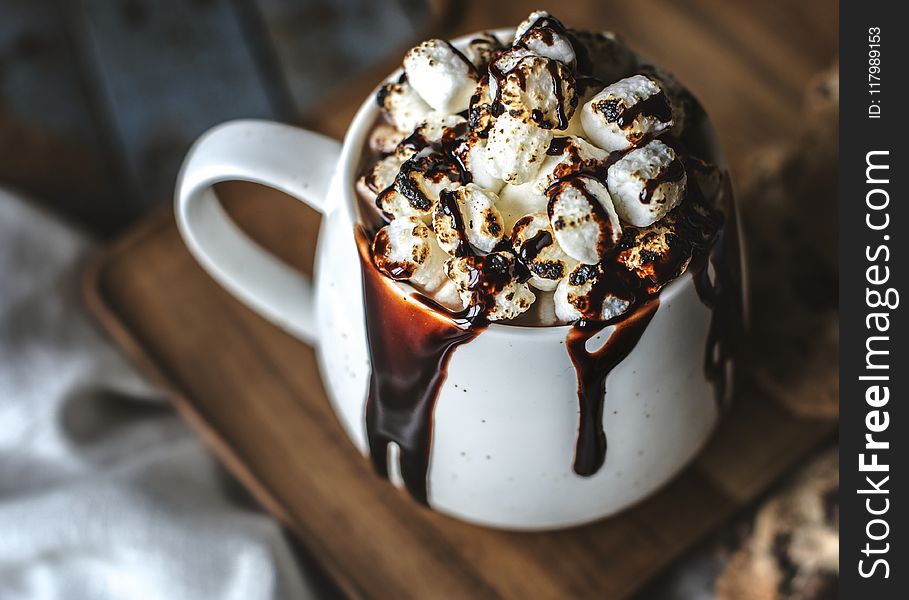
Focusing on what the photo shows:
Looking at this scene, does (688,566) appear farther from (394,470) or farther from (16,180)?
(16,180)

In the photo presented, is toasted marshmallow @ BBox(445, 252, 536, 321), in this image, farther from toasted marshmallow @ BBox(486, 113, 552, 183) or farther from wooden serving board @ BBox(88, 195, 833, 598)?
wooden serving board @ BBox(88, 195, 833, 598)

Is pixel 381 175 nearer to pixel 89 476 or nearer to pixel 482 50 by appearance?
pixel 482 50

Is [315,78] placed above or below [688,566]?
above

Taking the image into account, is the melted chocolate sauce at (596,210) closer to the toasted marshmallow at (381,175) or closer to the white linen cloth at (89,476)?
the toasted marshmallow at (381,175)

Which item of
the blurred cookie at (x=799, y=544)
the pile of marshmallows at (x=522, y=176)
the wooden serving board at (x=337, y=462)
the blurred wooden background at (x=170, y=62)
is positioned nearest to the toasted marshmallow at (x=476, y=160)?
the pile of marshmallows at (x=522, y=176)

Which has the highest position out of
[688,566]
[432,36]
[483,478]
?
[432,36]

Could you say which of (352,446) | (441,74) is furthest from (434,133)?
(352,446)

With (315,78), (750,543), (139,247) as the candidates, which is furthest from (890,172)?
(315,78)
